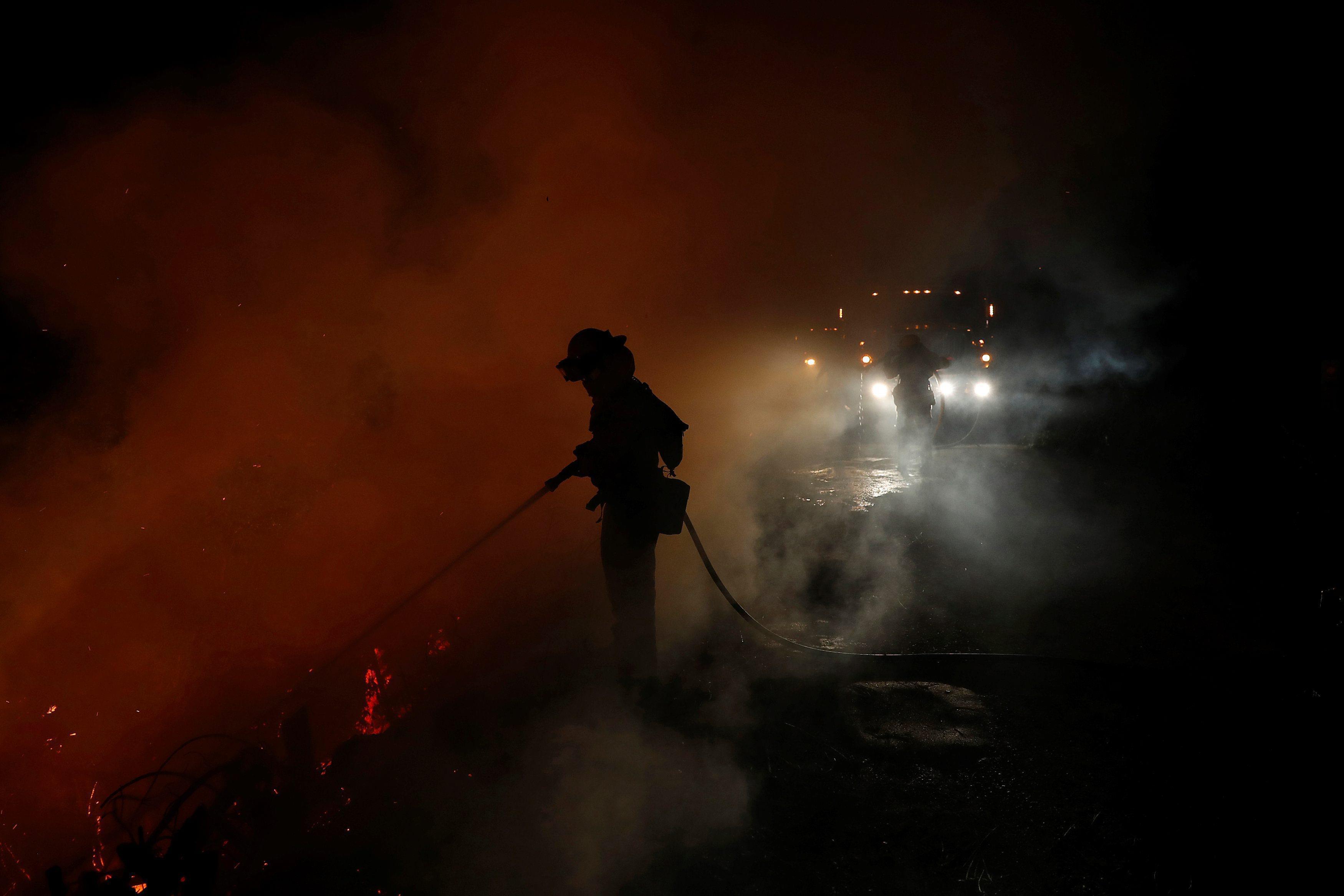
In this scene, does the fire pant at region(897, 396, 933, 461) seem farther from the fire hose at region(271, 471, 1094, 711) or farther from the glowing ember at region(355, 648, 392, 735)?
the glowing ember at region(355, 648, 392, 735)

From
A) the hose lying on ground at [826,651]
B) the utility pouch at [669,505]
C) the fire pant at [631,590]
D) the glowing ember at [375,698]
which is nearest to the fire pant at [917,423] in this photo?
the hose lying on ground at [826,651]

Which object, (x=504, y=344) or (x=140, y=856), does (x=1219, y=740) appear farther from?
(x=504, y=344)

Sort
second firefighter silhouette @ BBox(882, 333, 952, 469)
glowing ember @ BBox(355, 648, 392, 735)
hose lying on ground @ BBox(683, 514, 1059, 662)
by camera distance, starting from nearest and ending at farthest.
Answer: hose lying on ground @ BBox(683, 514, 1059, 662), glowing ember @ BBox(355, 648, 392, 735), second firefighter silhouette @ BBox(882, 333, 952, 469)

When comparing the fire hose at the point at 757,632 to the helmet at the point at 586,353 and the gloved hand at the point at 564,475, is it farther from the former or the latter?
the helmet at the point at 586,353

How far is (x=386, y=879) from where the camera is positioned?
2076 millimetres

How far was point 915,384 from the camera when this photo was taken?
8664mm

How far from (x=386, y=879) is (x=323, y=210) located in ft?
16.6

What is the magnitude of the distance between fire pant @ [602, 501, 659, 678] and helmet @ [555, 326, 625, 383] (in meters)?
0.65

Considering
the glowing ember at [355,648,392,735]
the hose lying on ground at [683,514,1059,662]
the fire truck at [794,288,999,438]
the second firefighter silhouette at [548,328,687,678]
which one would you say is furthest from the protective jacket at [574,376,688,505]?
the fire truck at [794,288,999,438]

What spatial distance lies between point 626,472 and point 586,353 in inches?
23.6

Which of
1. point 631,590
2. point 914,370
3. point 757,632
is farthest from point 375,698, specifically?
point 914,370

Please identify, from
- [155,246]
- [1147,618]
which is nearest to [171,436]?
[155,246]

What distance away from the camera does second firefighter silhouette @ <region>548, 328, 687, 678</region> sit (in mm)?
3150

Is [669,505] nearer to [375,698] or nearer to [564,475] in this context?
[564,475]
